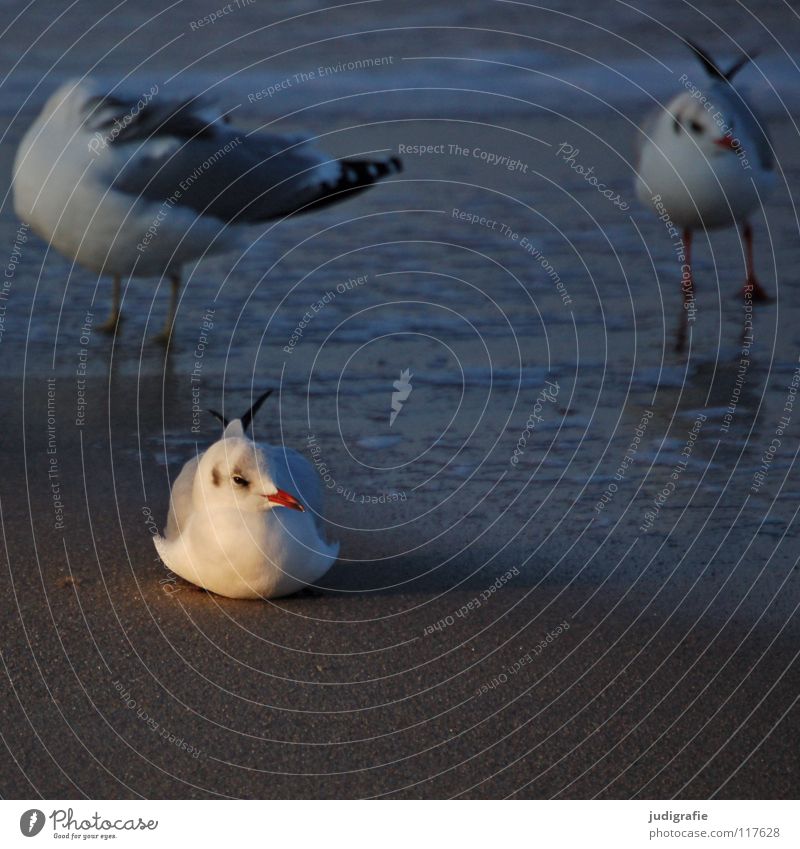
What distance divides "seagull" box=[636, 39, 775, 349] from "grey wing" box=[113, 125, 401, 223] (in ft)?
4.35

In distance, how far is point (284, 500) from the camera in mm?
3660

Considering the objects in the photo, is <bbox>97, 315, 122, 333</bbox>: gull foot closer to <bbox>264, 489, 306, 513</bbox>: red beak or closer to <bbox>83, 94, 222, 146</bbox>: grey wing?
<bbox>83, 94, 222, 146</bbox>: grey wing

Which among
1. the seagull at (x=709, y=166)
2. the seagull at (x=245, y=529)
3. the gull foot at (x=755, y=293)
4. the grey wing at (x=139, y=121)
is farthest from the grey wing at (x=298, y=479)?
the gull foot at (x=755, y=293)

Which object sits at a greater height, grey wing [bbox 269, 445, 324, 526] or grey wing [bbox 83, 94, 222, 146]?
grey wing [bbox 83, 94, 222, 146]

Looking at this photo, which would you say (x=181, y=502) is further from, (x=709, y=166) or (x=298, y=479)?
(x=709, y=166)

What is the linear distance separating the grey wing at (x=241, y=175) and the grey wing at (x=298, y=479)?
8.58 feet

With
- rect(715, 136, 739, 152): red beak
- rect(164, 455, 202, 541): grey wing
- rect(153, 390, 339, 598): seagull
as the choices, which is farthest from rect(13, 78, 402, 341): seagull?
rect(153, 390, 339, 598): seagull

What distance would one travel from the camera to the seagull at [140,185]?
20.7 feet

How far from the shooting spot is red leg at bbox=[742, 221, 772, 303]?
6957 millimetres

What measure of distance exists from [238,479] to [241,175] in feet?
10.8

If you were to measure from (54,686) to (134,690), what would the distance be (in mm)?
184

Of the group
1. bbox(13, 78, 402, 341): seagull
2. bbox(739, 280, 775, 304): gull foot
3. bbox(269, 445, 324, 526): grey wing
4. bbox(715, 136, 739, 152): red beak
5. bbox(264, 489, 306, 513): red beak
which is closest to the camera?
bbox(264, 489, 306, 513): red beak

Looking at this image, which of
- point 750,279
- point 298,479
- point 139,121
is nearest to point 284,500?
point 298,479

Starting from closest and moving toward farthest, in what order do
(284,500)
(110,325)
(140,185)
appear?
(284,500)
(140,185)
(110,325)
